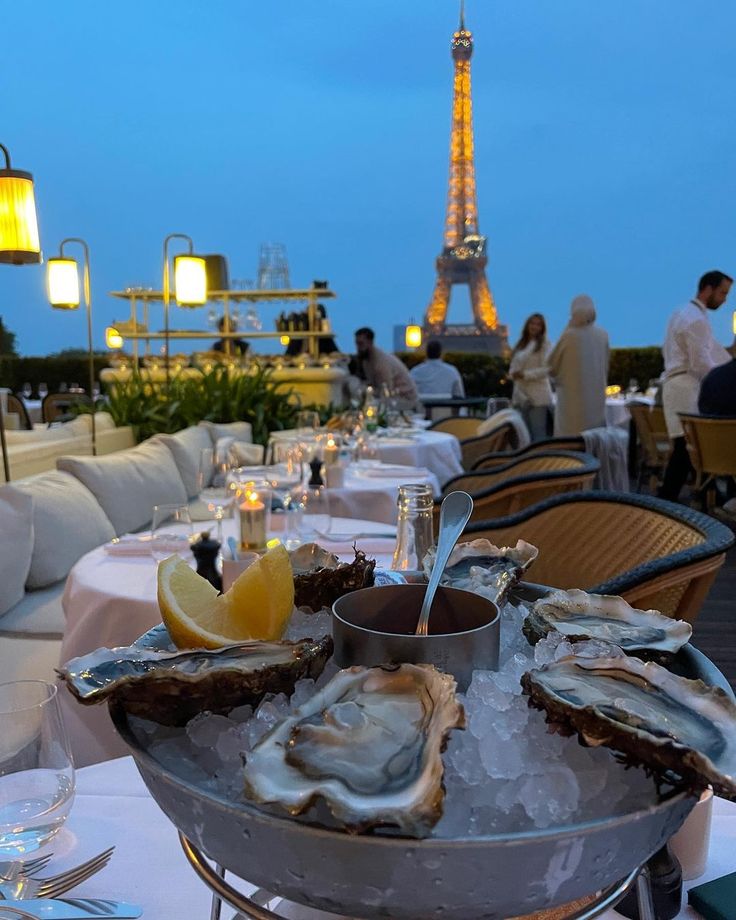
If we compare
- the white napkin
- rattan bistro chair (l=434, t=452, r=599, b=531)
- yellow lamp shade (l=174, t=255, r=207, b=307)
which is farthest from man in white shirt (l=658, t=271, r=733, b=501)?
yellow lamp shade (l=174, t=255, r=207, b=307)

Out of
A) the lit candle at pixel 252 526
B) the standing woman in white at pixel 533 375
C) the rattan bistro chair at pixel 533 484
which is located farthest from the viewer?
the standing woman in white at pixel 533 375

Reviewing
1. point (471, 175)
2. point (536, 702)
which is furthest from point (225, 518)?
point (471, 175)

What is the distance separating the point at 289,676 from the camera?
0.38m

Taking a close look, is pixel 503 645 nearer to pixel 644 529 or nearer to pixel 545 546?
pixel 644 529

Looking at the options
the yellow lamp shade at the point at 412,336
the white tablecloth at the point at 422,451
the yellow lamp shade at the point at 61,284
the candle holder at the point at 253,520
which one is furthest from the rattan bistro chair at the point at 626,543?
the yellow lamp shade at the point at 412,336

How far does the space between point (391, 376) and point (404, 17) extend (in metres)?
54.0

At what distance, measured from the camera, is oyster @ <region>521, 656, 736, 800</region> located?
0.30 m

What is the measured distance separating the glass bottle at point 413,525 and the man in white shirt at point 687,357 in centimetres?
455

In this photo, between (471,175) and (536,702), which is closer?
(536,702)

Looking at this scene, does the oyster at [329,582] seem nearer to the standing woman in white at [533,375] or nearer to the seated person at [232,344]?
the standing woman in white at [533,375]

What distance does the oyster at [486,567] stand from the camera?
1.68 feet

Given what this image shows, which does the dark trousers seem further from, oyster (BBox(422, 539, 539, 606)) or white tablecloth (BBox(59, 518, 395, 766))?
oyster (BBox(422, 539, 539, 606))

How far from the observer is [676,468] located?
5.67 m

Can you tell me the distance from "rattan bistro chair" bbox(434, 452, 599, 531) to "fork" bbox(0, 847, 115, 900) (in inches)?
64.4
